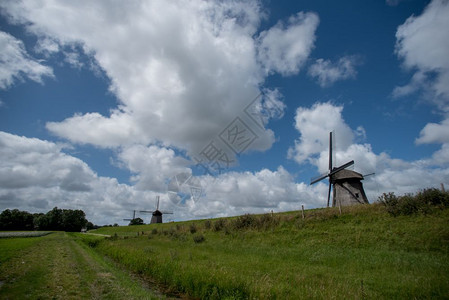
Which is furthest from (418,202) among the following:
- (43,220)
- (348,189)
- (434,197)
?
(43,220)

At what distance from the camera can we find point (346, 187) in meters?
→ 34.1

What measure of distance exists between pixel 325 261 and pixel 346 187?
23999 millimetres

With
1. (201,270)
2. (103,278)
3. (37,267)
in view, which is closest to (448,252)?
(201,270)

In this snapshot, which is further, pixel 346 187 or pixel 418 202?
pixel 346 187

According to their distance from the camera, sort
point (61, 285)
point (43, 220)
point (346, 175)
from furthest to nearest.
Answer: point (43, 220) < point (346, 175) < point (61, 285)

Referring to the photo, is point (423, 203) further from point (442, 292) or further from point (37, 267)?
point (37, 267)

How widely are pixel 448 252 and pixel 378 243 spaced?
364cm

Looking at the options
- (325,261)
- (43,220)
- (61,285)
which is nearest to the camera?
(61,285)

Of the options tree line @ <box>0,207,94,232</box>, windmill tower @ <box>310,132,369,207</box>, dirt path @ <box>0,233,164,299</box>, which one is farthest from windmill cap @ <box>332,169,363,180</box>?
tree line @ <box>0,207,94,232</box>

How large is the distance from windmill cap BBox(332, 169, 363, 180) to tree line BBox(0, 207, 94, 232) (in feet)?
441

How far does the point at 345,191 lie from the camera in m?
34.0

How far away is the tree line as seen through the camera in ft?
334

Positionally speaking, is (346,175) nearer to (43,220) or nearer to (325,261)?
(325,261)

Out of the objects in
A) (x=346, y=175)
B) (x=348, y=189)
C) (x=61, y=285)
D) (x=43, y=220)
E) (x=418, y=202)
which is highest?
(x=346, y=175)
